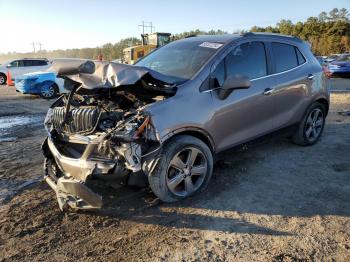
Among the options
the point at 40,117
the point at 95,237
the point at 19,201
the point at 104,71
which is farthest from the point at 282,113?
the point at 40,117

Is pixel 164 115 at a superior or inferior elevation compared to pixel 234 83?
inferior

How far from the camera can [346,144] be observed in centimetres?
660

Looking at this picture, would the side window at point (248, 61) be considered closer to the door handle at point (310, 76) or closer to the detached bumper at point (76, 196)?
the door handle at point (310, 76)

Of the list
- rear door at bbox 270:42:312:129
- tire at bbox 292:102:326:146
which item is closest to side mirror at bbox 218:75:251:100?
rear door at bbox 270:42:312:129

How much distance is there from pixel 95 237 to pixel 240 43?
10.2 ft

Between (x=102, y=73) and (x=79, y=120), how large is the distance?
593 millimetres

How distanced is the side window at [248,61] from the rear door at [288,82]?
27 cm

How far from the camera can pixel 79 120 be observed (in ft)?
13.5

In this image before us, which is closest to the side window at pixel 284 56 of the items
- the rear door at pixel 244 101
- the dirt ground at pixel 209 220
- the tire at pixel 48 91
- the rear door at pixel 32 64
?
the rear door at pixel 244 101

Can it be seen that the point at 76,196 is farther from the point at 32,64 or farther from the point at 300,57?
the point at 32,64

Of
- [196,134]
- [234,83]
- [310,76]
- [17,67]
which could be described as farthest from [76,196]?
[17,67]

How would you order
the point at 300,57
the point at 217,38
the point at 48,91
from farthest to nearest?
the point at 48,91 < the point at 300,57 < the point at 217,38

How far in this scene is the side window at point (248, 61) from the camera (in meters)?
4.78

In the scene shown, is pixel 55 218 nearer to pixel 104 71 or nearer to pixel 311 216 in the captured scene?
pixel 104 71
